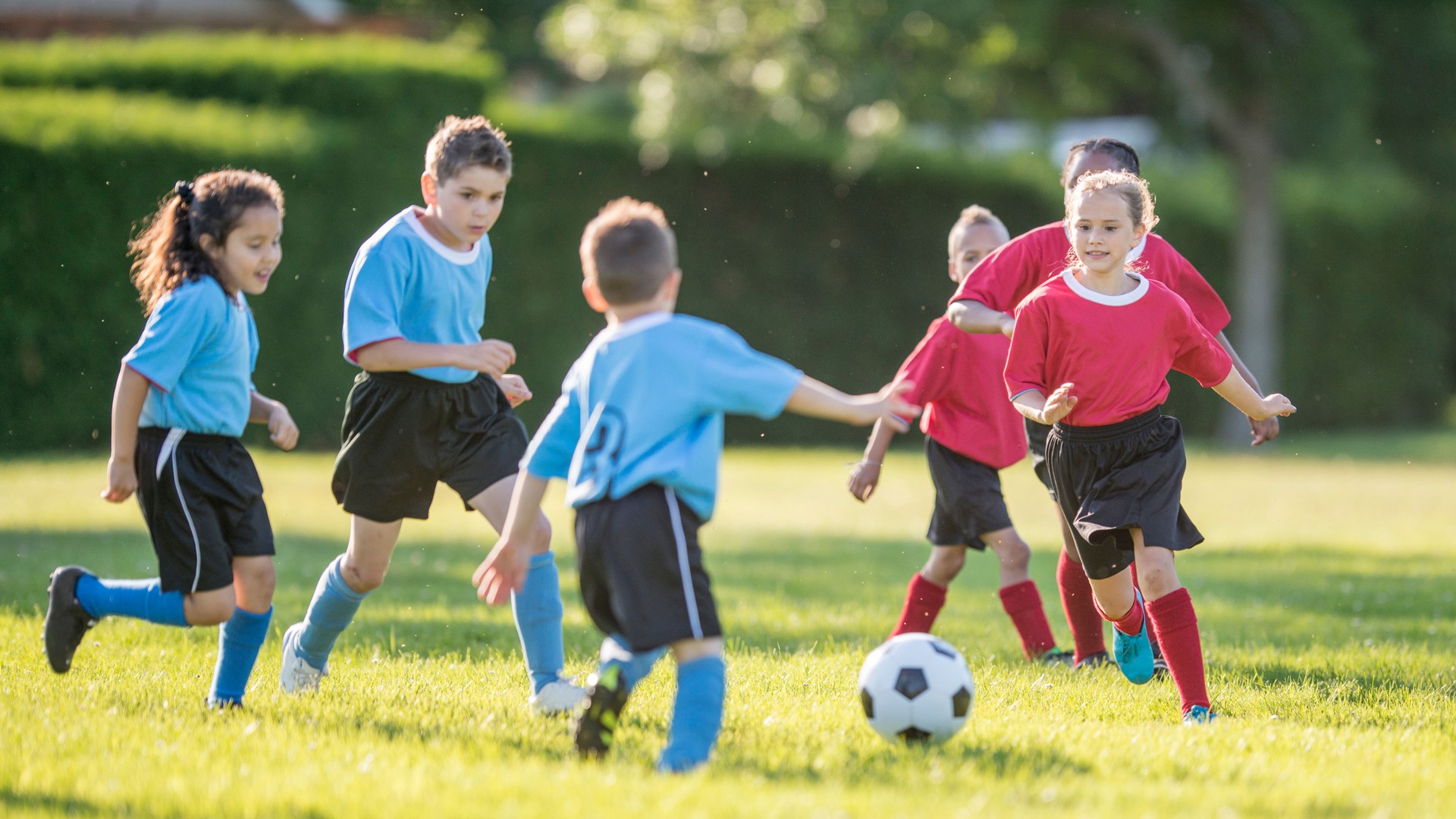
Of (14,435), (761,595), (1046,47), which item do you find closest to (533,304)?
(14,435)

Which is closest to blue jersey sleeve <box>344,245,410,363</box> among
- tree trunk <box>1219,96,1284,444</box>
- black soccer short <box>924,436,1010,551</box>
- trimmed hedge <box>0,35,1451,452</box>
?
black soccer short <box>924,436,1010,551</box>

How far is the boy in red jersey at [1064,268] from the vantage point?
4.63 metres

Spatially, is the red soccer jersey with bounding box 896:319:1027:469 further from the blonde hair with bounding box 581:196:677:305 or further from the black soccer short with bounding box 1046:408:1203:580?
the blonde hair with bounding box 581:196:677:305

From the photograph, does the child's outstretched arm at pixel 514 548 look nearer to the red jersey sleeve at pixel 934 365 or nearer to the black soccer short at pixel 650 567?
the black soccer short at pixel 650 567

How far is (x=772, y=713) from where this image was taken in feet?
13.5

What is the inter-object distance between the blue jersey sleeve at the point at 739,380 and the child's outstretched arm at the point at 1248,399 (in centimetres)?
173

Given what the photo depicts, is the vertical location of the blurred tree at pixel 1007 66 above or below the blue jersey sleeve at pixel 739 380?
above

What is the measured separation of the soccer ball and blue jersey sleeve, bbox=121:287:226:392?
→ 2.15m

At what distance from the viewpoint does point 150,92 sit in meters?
15.7

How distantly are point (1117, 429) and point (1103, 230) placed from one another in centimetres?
61

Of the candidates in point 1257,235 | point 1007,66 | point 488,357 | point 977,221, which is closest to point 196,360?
point 488,357

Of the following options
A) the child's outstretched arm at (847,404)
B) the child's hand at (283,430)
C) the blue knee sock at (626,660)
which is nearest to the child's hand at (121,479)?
the child's hand at (283,430)

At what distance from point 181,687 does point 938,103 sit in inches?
546

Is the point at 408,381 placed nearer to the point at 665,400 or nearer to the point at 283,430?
the point at 283,430
